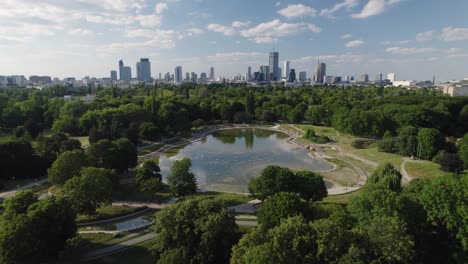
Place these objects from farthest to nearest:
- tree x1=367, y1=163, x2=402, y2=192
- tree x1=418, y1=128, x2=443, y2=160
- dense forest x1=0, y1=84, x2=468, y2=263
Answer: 1. tree x1=418, y1=128, x2=443, y2=160
2. tree x1=367, y1=163, x2=402, y2=192
3. dense forest x1=0, y1=84, x2=468, y2=263

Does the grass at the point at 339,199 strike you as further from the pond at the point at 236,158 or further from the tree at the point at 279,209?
the tree at the point at 279,209

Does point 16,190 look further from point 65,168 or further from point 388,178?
point 388,178

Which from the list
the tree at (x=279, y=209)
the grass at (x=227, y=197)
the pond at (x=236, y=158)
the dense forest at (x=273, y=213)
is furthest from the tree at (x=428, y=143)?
the tree at (x=279, y=209)

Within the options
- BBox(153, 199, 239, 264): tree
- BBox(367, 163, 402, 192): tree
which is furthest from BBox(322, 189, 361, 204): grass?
BBox(153, 199, 239, 264): tree

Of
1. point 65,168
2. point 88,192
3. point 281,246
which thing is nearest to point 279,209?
point 281,246

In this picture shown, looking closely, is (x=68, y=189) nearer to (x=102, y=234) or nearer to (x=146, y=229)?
(x=102, y=234)

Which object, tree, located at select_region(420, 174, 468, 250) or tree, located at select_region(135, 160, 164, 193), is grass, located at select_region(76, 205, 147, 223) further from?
tree, located at select_region(420, 174, 468, 250)
